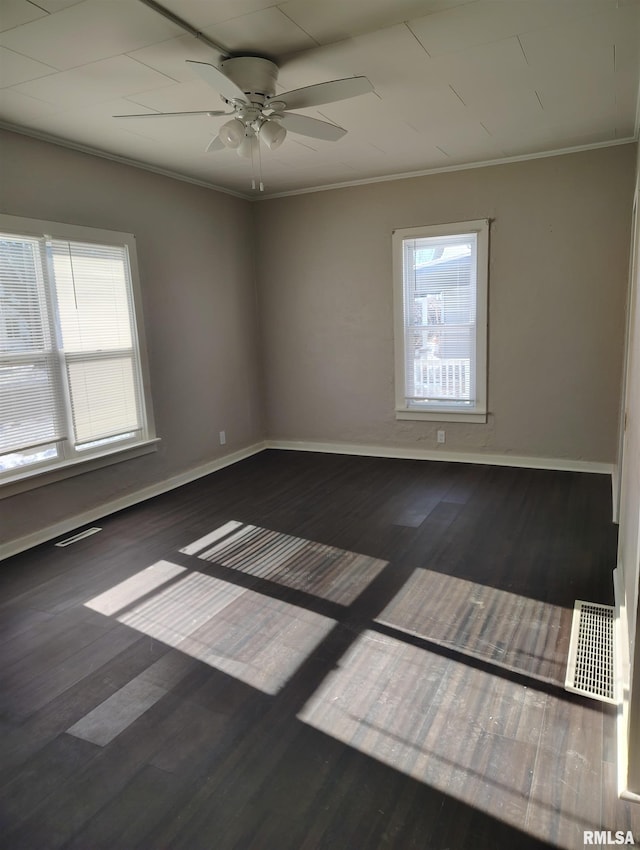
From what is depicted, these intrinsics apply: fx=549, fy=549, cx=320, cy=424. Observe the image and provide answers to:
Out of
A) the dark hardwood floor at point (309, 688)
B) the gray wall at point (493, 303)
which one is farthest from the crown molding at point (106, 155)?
the dark hardwood floor at point (309, 688)

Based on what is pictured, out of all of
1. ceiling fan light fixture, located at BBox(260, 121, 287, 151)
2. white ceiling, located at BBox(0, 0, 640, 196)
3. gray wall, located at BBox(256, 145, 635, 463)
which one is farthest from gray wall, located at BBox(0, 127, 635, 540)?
ceiling fan light fixture, located at BBox(260, 121, 287, 151)

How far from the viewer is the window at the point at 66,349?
3.54 metres

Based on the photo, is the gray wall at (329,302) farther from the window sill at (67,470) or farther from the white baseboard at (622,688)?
the white baseboard at (622,688)

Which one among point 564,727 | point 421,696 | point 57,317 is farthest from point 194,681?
point 57,317

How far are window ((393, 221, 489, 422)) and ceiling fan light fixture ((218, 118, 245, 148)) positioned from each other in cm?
273

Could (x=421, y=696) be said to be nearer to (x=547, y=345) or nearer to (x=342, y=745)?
(x=342, y=745)

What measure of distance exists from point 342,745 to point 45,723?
1.12 m

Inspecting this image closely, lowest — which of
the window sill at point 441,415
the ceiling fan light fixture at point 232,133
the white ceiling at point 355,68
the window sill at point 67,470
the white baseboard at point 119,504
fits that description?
the white baseboard at point 119,504

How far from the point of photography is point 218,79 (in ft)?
7.75

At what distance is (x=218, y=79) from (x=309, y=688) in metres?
2.57

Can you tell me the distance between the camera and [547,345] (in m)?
4.83

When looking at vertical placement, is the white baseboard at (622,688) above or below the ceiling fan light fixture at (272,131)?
Result: below

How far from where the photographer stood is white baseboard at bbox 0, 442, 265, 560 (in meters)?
3.66

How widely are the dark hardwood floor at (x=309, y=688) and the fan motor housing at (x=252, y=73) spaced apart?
2590mm
